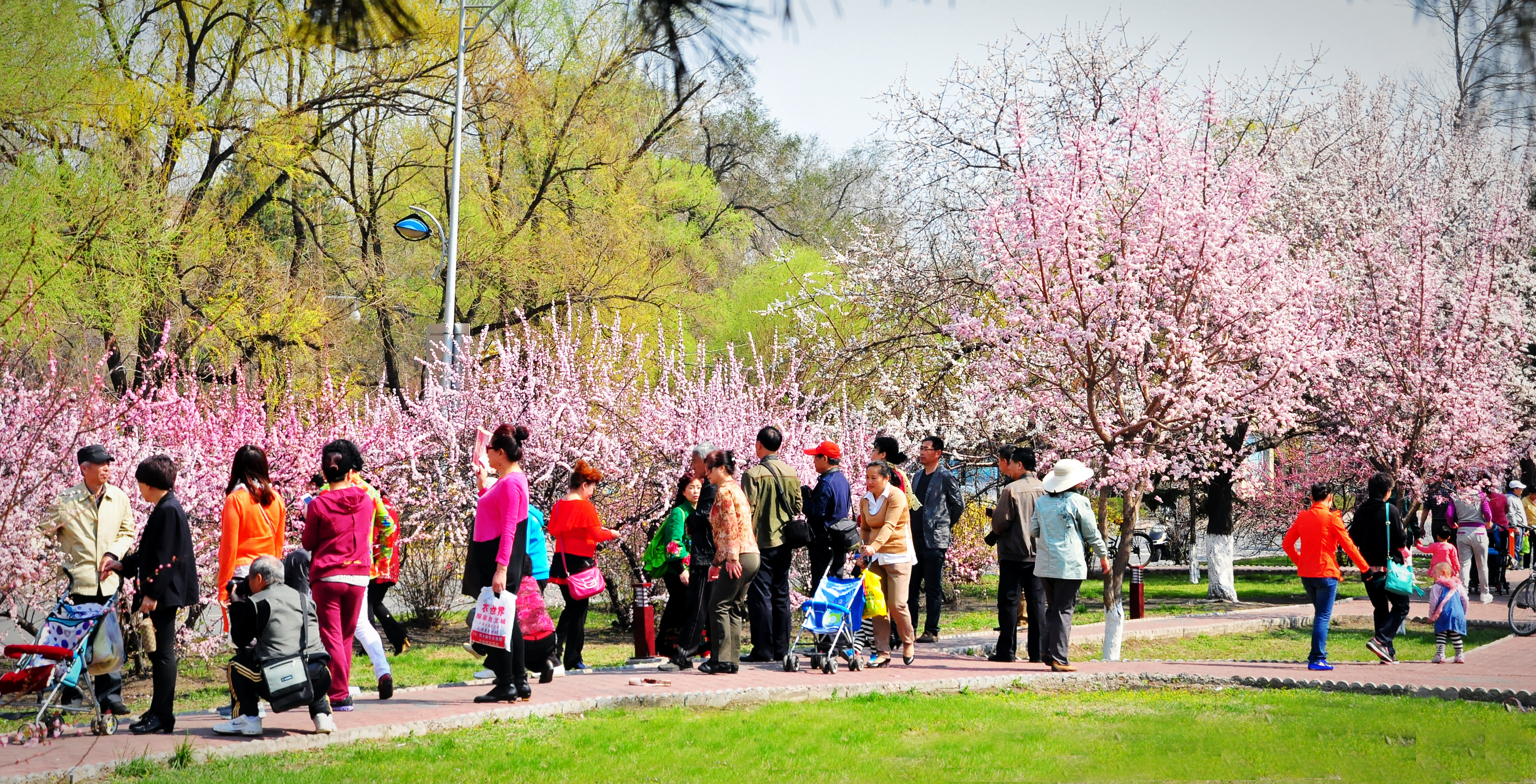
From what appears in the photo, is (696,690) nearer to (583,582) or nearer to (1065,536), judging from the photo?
(583,582)

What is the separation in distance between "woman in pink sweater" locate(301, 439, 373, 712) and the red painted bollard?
10.4m

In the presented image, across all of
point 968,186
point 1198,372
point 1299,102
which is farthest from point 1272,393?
point 1299,102

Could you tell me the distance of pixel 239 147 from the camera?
1886 cm

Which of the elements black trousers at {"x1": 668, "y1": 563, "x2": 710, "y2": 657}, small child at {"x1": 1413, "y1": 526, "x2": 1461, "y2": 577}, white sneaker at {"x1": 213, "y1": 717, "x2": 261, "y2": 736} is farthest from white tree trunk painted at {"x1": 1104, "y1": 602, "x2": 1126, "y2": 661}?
white sneaker at {"x1": 213, "y1": 717, "x2": 261, "y2": 736}

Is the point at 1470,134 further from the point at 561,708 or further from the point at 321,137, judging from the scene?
the point at 321,137

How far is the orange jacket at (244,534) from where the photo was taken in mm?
7516

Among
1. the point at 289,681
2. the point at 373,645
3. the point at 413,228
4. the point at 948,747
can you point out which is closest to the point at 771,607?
the point at 373,645

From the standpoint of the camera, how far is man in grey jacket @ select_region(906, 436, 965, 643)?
12078mm

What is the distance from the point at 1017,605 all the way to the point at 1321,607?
278 centimetres

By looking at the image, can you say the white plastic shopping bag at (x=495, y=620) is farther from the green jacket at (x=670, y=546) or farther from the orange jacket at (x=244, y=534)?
the green jacket at (x=670, y=546)

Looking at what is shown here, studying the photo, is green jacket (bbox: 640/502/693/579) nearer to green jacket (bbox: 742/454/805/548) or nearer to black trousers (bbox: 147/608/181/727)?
green jacket (bbox: 742/454/805/548)

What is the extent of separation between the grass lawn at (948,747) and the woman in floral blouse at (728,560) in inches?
47.0

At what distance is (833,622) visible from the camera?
1009 cm

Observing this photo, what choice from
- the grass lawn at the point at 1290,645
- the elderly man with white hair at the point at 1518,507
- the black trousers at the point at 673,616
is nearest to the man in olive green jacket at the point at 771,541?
the black trousers at the point at 673,616
